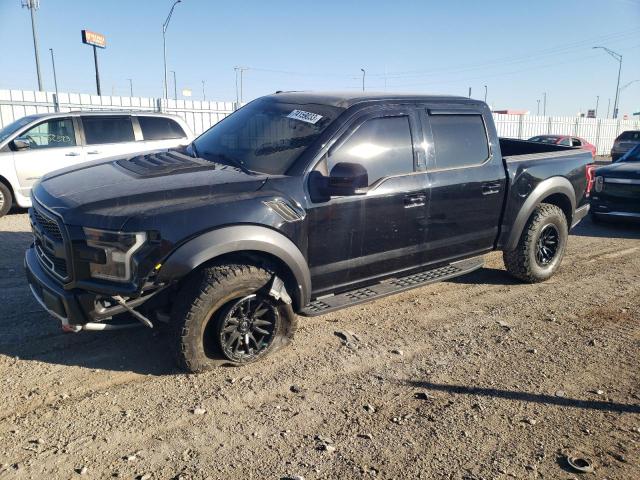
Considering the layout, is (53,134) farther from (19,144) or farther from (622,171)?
(622,171)

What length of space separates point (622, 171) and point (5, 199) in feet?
35.1

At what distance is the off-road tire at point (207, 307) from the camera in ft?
10.4

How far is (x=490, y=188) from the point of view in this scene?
471 cm

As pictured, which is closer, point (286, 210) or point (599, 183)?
point (286, 210)

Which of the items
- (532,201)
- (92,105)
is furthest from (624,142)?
(92,105)

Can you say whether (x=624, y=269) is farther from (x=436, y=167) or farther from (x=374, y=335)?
(x=374, y=335)

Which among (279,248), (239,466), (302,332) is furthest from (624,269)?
(239,466)

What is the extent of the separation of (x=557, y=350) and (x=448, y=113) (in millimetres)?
2256

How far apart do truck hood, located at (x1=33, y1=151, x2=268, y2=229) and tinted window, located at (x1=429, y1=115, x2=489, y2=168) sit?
1756 mm

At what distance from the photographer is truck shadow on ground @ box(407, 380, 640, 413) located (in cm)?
319

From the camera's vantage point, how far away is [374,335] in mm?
4160

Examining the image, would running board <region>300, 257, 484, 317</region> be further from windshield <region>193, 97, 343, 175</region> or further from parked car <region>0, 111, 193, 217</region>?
parked car <region>0, 111, 193, 217</region>

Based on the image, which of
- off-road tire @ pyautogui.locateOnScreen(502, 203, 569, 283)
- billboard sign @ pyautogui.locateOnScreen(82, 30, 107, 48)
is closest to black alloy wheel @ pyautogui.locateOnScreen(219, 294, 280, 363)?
off-road tire @ pyautogui.locateOnScreen(502, 203, 569, 283)

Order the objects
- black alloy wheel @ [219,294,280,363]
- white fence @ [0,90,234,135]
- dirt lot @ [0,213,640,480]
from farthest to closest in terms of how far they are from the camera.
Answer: white fence @ [0,90,234,135]
black alloy wheel @ [219,294,280,363]
dirt lot @ [0,213,640,480]
